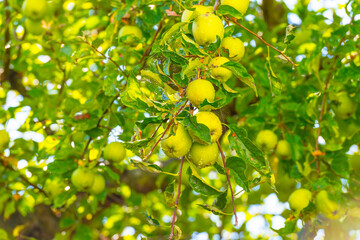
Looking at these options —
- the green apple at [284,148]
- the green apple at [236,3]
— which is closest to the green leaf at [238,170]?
the green apple at [236,3]

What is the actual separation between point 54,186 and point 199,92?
1.49 metres

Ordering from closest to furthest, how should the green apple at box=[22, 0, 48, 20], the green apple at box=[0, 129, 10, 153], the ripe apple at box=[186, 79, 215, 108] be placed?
the ripe apple at box=[186, 79, 215, 108] < the green apple at box=[22, 0, 48, 20] < the green apple at box=[0, 129, 10, 153]

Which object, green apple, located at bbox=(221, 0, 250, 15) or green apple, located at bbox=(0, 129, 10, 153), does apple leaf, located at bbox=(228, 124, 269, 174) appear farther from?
green apple, located at bbox=(0, 129, 10, 153)

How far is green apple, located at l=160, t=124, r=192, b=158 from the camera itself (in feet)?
3.68

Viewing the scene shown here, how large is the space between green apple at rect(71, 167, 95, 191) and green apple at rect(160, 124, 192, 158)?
3.07ft

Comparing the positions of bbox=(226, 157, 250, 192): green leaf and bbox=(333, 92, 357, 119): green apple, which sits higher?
bbox=(226, 157, 250, 192): green leaf

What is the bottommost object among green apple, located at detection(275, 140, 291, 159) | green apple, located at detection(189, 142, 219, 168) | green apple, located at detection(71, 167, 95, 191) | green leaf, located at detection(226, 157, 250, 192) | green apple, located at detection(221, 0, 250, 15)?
green apple, located at detection(71, 167, 95, 191)

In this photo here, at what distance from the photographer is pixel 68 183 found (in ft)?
7.10

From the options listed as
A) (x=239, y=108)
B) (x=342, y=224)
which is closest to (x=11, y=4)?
(x=239, y=108)

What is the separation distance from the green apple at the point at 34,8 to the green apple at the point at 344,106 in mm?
1652

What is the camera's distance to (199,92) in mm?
1094

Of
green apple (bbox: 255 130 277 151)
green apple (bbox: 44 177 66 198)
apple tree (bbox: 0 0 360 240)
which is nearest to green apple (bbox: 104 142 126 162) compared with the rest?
apple tree (bbox: 0 0 360 240)

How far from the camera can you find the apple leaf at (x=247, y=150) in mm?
1179

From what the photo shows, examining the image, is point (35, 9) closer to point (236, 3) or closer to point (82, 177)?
point (82, 177)
